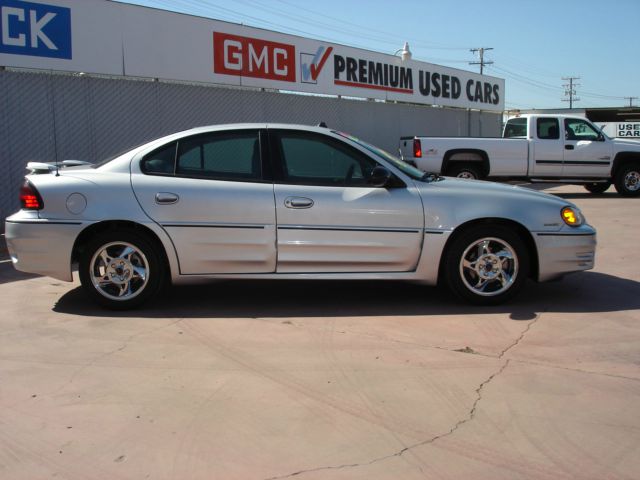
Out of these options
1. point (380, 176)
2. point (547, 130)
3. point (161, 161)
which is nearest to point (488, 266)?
point (380, 176)

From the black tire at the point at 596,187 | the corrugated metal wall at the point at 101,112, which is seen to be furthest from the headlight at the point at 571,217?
the black tire at the point at 596,187

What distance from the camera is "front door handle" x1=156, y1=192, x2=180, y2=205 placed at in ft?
18.2

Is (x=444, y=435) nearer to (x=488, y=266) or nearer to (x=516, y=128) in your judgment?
(x=488, y=266)

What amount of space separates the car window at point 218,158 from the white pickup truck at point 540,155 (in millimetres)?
9877

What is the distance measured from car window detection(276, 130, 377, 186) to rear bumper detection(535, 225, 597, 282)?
5.49 ft

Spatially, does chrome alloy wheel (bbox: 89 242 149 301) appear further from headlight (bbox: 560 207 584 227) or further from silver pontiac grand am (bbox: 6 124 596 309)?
headlight (bbox: 560 207 584 227)

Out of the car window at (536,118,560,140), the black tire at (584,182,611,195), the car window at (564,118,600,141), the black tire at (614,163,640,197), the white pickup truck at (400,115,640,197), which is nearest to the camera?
the white pickup truck at (400,115,640,197)

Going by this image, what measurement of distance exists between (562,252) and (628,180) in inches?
481

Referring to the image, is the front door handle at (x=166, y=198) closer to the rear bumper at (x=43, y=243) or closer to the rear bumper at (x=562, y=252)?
the rear bumper at (x=43, y=243)

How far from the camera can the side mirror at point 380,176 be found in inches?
221

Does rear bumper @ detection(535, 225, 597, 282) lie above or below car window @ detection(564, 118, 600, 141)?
below

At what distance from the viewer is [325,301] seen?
20.2 feet

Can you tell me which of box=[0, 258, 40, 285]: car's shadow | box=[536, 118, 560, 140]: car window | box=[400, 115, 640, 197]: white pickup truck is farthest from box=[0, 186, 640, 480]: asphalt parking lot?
box=[536, 118, 560, 140]: car window

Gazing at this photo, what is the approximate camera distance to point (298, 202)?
5.59 metres
